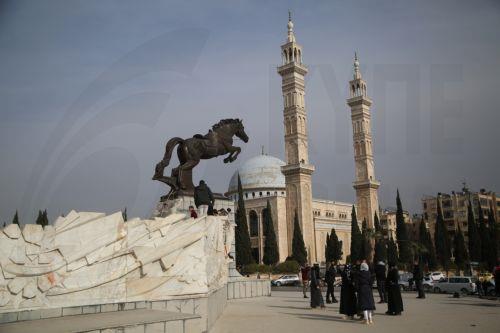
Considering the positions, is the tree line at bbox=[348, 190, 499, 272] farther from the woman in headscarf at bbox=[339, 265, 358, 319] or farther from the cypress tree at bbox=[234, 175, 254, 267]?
the woman in headscarf at bbox=[339, 265, 358, 319]

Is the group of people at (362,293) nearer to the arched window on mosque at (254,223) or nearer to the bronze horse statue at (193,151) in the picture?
the bronze horse statue at (193,151)

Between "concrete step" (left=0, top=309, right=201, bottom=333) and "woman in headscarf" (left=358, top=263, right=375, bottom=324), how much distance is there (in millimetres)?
3384

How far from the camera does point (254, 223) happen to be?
49.4 meters

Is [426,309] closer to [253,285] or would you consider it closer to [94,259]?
[253,285]

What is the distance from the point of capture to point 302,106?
143 feet

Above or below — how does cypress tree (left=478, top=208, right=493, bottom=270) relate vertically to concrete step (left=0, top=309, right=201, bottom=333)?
above

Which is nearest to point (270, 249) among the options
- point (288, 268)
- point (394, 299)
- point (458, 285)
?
point (288, 268)

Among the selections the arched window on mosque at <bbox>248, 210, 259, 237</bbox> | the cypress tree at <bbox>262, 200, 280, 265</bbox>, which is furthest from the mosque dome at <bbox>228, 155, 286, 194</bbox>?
the cypress tree at <bbox>262, 200, 280, 265</bbox>

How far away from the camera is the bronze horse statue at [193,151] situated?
493 inches

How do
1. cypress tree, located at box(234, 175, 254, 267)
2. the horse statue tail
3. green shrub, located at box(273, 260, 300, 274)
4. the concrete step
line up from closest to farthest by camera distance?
the concrete step → the horse statue tail → cypress tree, located at box(234, 175, 254, 267) → green shrub, located at box(273, 260, 300, 274)

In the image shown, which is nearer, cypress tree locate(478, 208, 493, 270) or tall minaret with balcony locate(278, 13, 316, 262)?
cypress tree locate(478, 208, 493, 270)

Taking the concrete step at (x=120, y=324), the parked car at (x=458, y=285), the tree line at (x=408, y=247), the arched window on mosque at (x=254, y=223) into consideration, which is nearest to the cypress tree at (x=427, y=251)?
the tree line at (x=408, y=247)

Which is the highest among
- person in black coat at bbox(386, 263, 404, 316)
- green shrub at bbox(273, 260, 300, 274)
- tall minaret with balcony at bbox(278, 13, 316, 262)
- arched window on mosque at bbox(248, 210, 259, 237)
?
tall minaret with balcony at bbox(278, 13, 316, 262)

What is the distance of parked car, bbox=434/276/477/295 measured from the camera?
1770cm
